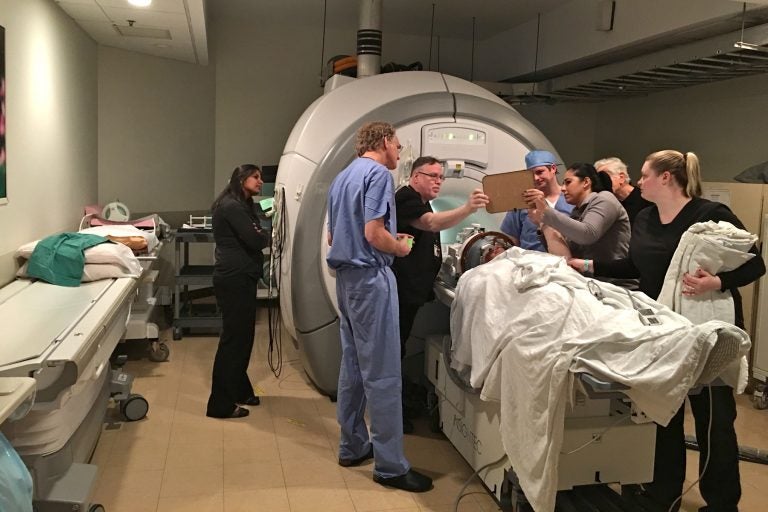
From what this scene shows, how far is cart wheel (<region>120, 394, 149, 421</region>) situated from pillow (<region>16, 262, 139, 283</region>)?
64 cm

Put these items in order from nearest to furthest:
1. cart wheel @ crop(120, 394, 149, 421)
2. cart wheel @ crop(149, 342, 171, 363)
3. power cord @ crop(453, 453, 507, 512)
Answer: power cord @ crop(453, 453, 507, 512) → cart wheel @ crop(120, 394, 149, 421) → cart wheel @ crop(149, 342, 171, 363)

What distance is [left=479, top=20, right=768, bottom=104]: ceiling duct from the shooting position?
3.51 metres

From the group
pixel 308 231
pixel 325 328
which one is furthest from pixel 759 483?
pixel 308 231

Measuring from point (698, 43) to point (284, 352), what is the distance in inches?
128

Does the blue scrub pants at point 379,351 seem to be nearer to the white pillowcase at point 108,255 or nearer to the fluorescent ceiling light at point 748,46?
the white pillowcase at point 108,255

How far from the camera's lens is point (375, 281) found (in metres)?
2.67

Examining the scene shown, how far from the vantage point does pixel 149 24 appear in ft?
13.9

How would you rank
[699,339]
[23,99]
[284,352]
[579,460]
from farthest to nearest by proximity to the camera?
[284,352] → [23,99] → [579,460] → [699,339]

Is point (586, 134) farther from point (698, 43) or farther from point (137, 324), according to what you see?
point (137, 324)

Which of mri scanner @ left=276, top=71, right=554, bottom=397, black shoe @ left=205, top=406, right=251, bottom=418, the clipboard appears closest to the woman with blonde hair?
the clipboard

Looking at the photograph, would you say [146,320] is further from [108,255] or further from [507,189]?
[507,189]

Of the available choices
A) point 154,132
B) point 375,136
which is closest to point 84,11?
point 154,132

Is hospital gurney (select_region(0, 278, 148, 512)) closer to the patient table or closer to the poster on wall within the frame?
the poster on wall

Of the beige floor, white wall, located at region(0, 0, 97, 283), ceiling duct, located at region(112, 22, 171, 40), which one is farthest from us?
ceiling duct, located at region(112, 22, 171, 40)
